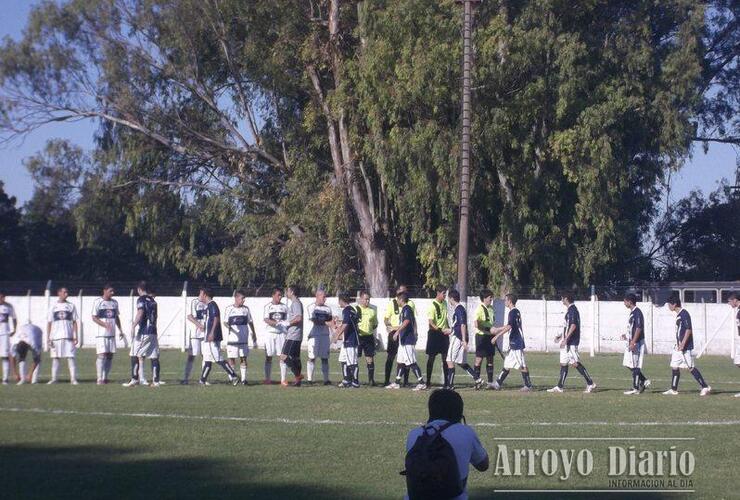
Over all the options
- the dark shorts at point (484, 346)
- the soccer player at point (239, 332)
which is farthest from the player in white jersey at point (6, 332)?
the dark shorts at point (484, 346)

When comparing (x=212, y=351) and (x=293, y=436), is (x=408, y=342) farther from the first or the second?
(x=293, y=436)

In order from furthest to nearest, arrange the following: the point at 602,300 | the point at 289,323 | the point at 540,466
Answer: the point at 602,300
the point at 289,323
the point at 540,466

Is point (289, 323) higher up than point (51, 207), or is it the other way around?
point (51, 207)

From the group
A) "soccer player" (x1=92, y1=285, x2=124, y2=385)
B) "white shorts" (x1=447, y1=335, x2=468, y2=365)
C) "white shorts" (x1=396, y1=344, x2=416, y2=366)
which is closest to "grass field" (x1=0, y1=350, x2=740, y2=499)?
"white shorts" (x1=447, y1=335, x2=468, y2=365)

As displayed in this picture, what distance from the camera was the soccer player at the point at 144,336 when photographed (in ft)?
68.7

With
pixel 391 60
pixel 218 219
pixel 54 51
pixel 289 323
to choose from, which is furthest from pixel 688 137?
pixel 54 51

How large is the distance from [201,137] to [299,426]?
34.5 m

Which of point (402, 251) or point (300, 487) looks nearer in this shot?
point (300, 487)

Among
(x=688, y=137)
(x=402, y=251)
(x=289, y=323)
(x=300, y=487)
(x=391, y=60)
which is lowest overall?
(x=300, y=487)

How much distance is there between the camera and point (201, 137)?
1860 inches

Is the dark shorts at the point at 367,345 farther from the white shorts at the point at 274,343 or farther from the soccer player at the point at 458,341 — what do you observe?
the soccer player at the point at 458,341

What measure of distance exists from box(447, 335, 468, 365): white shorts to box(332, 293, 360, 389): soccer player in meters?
2.02

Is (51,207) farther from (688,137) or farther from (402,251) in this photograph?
(688,137)

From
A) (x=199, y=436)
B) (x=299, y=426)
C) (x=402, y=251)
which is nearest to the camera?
(x=199, y=436)
